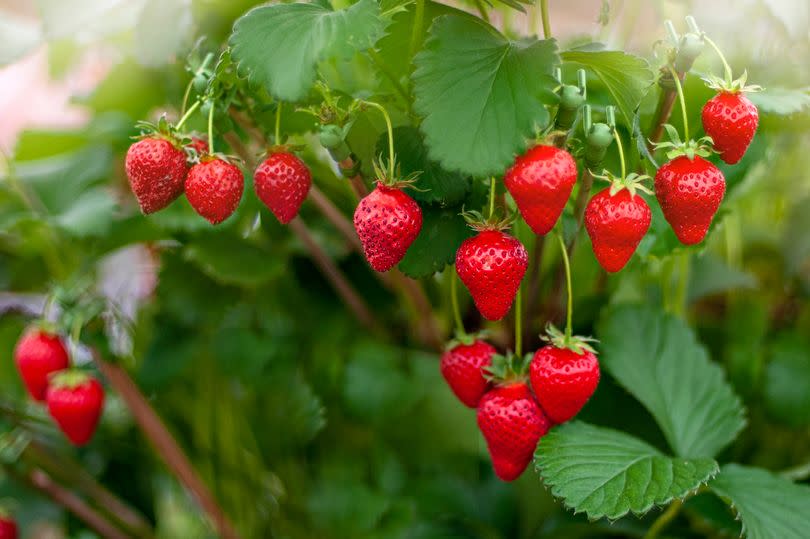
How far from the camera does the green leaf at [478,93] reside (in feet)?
1.52

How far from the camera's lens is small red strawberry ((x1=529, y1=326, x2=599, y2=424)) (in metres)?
0.55

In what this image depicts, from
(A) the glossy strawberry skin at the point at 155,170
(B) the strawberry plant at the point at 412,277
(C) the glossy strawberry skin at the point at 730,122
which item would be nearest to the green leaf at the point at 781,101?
(B) the strawberry plant at the point at 412,277

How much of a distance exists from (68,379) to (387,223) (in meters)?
0.49

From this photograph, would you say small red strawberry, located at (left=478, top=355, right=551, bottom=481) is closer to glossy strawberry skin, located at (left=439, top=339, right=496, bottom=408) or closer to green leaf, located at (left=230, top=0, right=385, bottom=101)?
glossy strawberry skin, located at (left=439, top=339, right=496, bottom=408)

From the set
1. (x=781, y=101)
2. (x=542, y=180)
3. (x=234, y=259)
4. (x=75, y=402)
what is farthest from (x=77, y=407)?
(x=781, y=101)

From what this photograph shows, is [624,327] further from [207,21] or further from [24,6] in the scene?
[24,6]

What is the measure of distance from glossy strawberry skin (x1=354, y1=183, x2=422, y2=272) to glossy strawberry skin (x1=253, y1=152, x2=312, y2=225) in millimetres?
60

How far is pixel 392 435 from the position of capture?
3.02 ft

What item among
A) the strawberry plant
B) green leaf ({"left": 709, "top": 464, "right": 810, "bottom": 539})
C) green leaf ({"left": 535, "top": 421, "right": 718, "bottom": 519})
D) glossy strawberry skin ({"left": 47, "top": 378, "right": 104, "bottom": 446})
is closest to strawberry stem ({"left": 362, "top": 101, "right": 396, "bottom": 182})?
the strawberry plant

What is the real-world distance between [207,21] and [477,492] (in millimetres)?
595

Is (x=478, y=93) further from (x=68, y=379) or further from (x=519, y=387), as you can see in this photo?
(x=68, y=379)

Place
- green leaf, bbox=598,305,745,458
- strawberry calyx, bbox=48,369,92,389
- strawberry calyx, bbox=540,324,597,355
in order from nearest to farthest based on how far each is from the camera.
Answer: strawberry calyx, bbox=540,324,597,355 < green leaf, bbox=598,305,745,458 < strawberry calyx, bbox=48,369,92,389

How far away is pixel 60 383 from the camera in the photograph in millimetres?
817

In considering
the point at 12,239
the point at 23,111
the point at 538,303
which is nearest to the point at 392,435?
the point at 538,303
